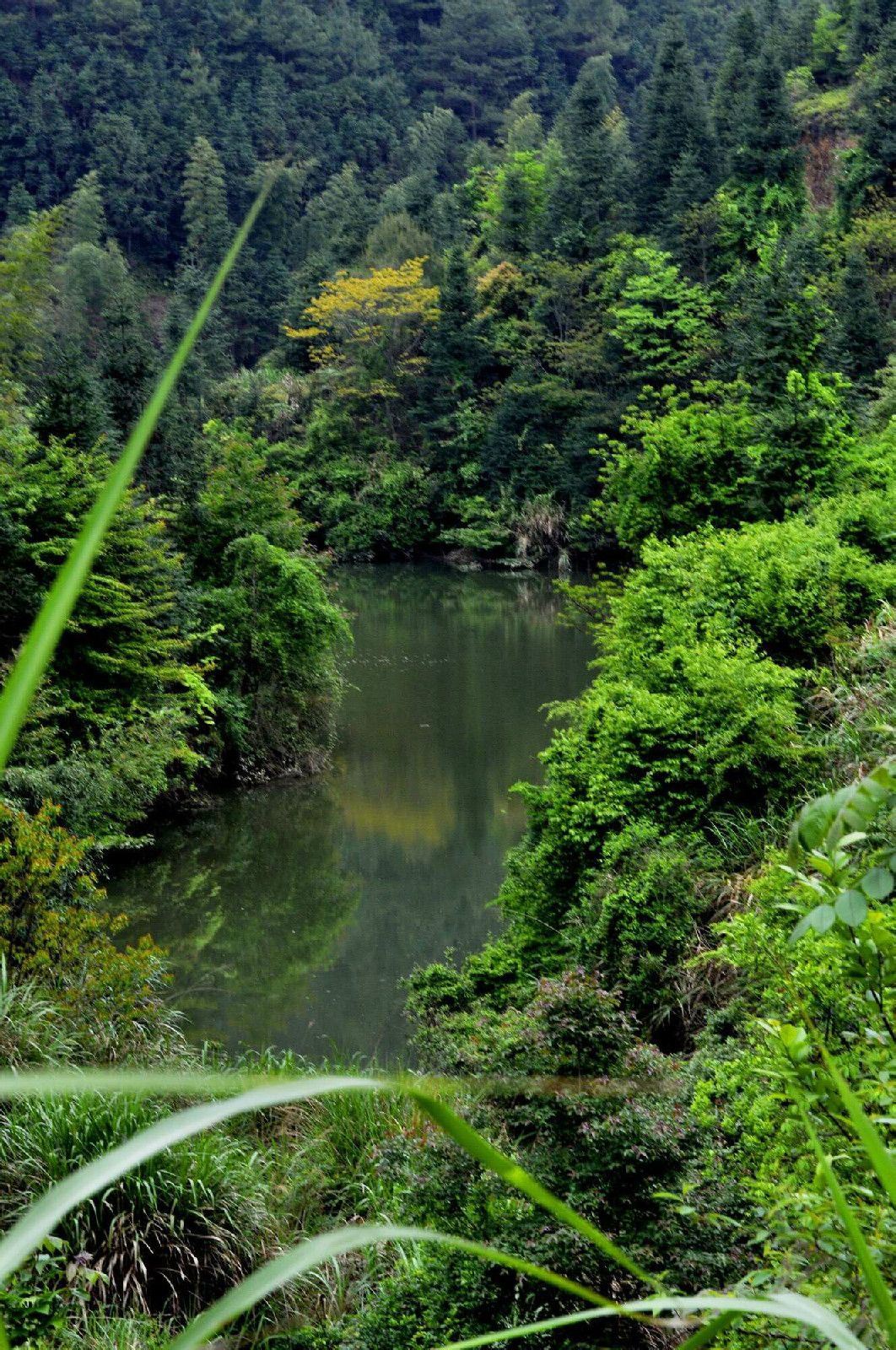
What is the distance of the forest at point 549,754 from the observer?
178 cm

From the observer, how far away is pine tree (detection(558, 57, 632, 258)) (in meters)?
27.0

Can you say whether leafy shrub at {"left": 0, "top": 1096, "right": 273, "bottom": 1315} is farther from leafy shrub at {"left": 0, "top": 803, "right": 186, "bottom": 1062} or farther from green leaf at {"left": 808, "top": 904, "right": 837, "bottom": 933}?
green leaf at {"left": 808, "top": 904, "right": 837, "bottom": 933}

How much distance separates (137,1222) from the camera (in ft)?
12.2

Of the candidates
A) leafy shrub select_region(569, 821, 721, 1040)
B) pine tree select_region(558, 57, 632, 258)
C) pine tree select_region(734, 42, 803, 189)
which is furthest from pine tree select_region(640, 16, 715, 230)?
leafy shrub select_region(569, 821, 721, 1040)

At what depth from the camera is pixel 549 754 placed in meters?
6.76

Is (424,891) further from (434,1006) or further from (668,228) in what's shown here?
(668,228)

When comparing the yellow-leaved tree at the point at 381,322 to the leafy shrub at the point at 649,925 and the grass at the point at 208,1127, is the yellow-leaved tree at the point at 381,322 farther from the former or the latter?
the grass at the point at 208,1127

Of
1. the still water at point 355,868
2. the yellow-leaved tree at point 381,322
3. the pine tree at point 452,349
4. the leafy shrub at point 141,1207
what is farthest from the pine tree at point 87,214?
the leafy shrub at point 141,1207

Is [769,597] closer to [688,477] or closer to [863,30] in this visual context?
[688,477]

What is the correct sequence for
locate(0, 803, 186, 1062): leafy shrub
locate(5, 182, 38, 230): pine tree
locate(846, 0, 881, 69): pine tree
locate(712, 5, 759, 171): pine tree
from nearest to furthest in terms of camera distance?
1. locate(0, 803, 186, 1062): leafy shrub
2. locate(712, 5, 759, 171): pine tree
3. locate(846, 0, 881, 69): pine tree
4. locate(5, 182, 38, 230): pine tree

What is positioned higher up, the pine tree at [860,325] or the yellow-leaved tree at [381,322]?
the pine tree at [860,325]

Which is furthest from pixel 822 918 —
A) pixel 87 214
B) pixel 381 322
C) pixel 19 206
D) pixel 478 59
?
pixel 478 59

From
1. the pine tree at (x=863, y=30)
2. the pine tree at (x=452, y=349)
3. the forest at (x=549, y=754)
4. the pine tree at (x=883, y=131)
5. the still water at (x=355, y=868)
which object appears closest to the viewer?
the forest at (x=549, y=754)

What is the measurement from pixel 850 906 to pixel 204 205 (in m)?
47.2
